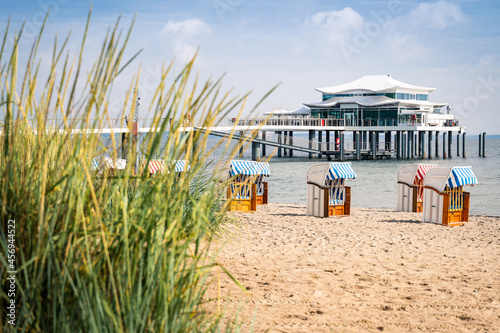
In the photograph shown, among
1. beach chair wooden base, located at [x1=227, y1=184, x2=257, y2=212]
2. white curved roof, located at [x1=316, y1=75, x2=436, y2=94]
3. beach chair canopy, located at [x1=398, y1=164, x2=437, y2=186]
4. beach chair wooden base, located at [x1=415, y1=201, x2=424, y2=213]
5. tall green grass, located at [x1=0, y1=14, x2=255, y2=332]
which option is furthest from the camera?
white curved roof, located at [x1=316, y1=75, x2=436, y2=94]

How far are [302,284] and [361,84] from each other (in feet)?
179

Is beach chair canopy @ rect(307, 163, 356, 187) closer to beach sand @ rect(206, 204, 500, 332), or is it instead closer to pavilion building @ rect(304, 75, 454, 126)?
beach sand @ rect(206, 204, 500, 332)

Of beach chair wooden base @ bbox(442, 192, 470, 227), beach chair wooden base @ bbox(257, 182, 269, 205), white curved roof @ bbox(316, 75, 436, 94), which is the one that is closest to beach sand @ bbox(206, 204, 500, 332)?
beach chair wooden base @ bbox(442, 192, 470, 227)

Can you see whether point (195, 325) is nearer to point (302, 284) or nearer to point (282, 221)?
point (302, 284)

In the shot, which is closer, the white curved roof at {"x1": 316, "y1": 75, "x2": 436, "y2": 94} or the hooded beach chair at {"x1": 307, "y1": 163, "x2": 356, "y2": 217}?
the hooded beach chair at {"x1": 307, "y1": 163, "x2": 356, "y2": 217}

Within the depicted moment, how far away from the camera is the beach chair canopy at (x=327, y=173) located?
999 centimetres

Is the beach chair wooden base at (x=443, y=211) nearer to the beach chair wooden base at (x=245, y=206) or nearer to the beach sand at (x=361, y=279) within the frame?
the beach sand at (x=361, y=279)

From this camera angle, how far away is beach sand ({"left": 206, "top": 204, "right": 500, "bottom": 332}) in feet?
12.6

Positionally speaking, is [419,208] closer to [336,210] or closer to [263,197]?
[336,210]

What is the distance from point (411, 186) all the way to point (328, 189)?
1.99 m

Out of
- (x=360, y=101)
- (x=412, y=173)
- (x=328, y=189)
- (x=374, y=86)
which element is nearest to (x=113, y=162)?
(x=328, y=189)

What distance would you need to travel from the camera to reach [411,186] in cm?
1107

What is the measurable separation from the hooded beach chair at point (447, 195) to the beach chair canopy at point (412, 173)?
4.82 feet

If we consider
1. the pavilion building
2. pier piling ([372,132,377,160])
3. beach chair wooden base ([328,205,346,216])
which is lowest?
beach chair wooden base ([328,205,346,216])
